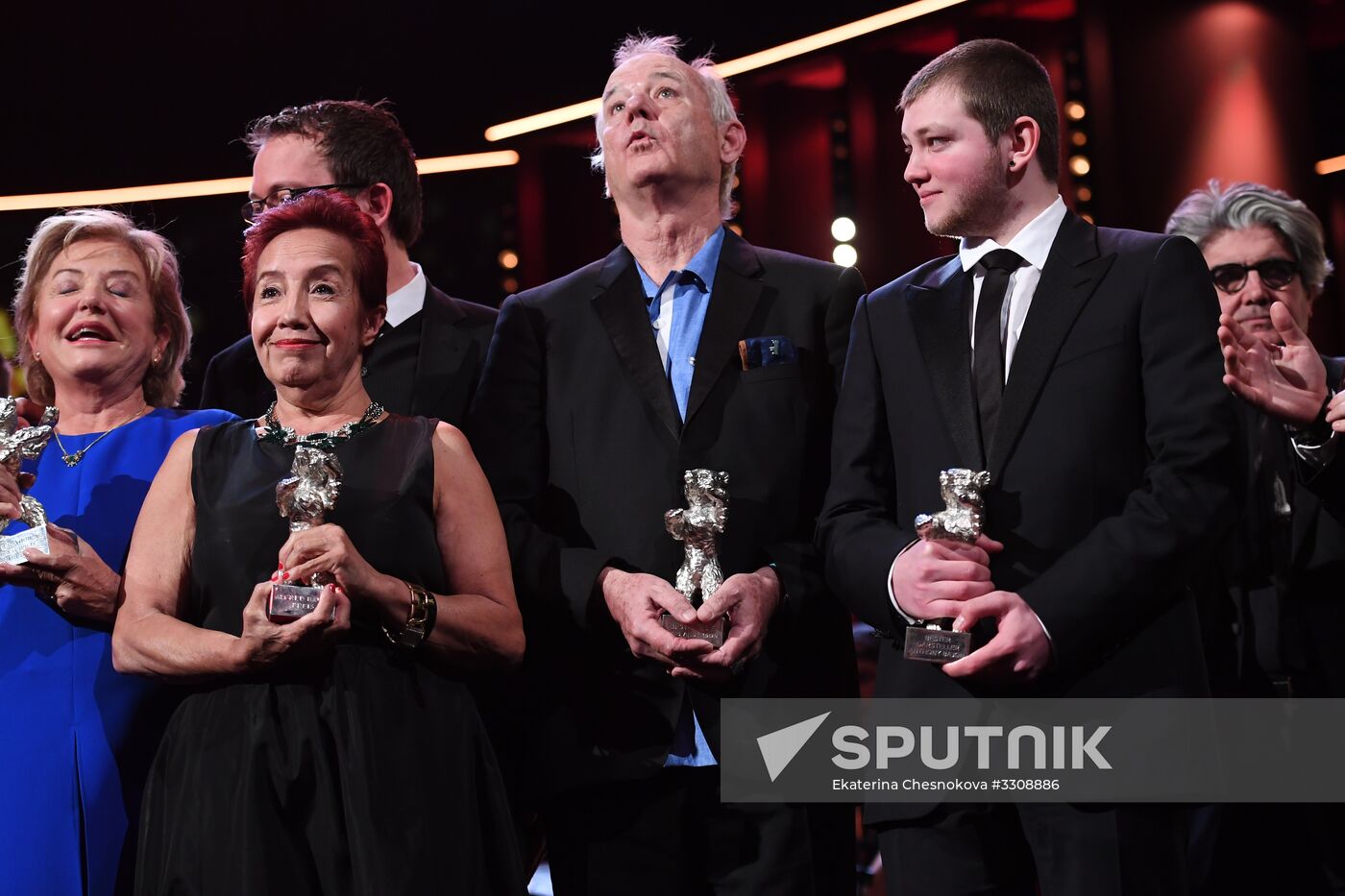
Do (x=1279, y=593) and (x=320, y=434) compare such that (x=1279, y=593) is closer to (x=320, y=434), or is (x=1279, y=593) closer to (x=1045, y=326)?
(x=1045, y=326)

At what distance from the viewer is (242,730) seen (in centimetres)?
207

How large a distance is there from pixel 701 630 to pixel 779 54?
493cm

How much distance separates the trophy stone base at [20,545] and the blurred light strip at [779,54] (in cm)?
437

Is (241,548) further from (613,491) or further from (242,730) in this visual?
(613,491)

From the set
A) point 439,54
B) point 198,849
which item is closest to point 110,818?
point 198,849

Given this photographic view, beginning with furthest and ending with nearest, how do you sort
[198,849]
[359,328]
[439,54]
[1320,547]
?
[439,54] < [1320,547] < [359,328] < [198,849]

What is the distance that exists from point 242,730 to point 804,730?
991mm

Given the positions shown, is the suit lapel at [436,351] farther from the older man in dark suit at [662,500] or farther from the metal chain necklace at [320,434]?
the metal chain necklace at [320,434]

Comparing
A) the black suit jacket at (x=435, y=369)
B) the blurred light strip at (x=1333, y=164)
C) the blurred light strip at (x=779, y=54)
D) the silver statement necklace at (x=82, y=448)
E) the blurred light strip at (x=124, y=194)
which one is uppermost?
the blurred light strip at (x=779, y=54)

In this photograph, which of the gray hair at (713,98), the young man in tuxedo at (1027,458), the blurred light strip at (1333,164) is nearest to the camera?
the young man in tuxedo at (1027,458)

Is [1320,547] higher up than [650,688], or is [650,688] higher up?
[1320,547]

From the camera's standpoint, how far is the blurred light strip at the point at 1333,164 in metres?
6.39

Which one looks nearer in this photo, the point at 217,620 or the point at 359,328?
the point at 217,620

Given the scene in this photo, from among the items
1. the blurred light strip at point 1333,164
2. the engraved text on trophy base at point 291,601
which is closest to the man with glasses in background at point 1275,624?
the engraved text on trophy base at point 291,601
